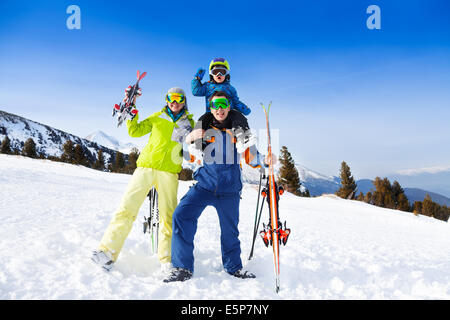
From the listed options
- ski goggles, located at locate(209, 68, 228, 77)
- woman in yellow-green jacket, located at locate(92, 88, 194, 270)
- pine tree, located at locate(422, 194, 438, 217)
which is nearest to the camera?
woman in yellow-green jacket, located at locate(92, 88, 194, 270)

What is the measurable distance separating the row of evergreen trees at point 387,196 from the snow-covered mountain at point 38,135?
119 metres

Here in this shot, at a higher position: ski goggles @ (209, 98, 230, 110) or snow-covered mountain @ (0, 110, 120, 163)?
snow-covered mountain @ (0, 110, 120, 163)

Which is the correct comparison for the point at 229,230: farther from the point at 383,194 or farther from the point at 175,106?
the point at 383,194

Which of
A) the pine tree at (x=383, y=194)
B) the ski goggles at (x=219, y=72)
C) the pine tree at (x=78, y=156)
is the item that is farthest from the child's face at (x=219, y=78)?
the pine tree at (x=78, y=156)

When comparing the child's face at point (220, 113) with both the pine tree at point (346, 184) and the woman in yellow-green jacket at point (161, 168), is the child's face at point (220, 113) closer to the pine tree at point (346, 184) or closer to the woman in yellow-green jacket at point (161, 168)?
the woman in yellow-green jacket at point (161, 168)

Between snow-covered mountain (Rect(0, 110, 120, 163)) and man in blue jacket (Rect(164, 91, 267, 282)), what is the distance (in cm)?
14836

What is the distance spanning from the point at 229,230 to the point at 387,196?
7111cm

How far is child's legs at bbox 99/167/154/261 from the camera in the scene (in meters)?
3.39

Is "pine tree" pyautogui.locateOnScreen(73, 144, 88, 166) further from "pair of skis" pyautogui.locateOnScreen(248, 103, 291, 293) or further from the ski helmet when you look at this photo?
"pair of skis" pyautogui.locateOnScreen(248, 103, 291, 293)

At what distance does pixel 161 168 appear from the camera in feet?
12.2

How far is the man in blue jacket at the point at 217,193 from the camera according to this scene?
343cm

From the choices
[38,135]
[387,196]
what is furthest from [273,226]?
[38,135]

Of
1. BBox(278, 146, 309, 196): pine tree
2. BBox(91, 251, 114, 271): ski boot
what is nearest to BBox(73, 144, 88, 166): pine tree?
BBox(278, 146, 309, 196): pine tree
